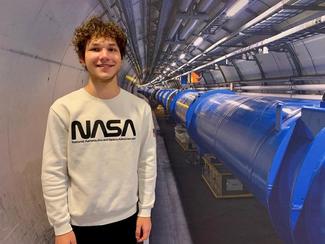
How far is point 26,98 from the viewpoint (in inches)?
83.2

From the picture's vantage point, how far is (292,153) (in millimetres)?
1819

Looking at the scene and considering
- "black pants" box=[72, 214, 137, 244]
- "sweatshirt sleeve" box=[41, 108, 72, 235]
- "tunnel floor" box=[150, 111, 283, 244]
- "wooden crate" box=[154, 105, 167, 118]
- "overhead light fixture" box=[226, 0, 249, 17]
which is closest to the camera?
"sweatshirt sleeve" box=[41, 108, 72, 235]

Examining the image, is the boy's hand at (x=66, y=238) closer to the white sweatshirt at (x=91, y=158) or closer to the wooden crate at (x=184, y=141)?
the white sweatshirt at (x=91, y=158)

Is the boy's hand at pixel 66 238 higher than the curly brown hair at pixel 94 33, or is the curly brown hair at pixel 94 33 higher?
the curly brown hair at pixel 94 33

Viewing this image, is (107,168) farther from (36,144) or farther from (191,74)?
(191,74)

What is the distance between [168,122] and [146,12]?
7854 mm

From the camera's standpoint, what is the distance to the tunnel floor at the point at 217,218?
352cm

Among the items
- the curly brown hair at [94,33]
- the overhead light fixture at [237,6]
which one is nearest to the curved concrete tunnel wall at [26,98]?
the curly brown hair at [94,33]

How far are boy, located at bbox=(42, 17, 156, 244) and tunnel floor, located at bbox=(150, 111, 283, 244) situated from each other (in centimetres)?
185

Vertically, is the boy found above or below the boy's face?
below

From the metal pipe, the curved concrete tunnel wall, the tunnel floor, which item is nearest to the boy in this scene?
the curved concrete tunnel wall

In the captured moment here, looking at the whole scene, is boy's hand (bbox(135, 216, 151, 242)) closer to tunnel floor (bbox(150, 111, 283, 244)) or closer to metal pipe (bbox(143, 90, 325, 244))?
metal pipe (bbox(143, 90, 325, 244))

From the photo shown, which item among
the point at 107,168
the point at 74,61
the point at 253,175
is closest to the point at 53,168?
the point at 107,168

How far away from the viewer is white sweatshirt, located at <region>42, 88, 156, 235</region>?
1.46 metres
